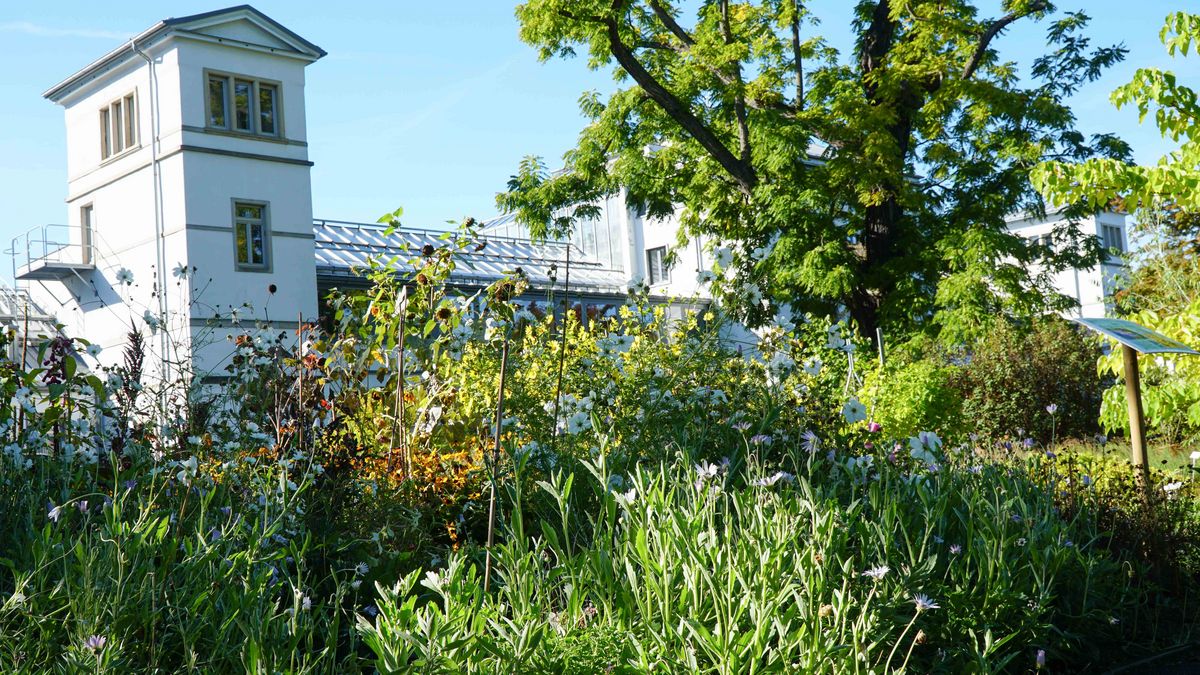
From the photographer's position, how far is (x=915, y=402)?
10781mm

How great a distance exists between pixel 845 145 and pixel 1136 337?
9.24m

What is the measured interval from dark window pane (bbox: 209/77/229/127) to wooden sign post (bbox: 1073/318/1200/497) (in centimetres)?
1867

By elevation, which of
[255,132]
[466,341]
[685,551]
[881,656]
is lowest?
[881,656]

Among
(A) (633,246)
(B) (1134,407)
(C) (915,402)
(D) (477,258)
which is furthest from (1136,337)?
(A) (633,246)

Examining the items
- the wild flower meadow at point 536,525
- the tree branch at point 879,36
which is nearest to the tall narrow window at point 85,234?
the tree branch at point 879,36

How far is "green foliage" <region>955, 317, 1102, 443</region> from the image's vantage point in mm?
13602

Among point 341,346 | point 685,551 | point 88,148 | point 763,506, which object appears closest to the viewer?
point 685,551

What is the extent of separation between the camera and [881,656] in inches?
123

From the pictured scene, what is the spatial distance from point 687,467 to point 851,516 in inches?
21.2

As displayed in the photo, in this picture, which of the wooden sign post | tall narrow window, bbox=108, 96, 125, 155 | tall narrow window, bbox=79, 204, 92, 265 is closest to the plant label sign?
the wooden sign post

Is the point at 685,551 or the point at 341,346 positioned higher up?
the point at 341,346

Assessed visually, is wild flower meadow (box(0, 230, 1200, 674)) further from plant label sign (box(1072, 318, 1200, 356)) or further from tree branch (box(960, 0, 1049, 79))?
tree branch (box(960, 0, 1049, 79))

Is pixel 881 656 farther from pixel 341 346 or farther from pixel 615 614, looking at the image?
pixel 341 346

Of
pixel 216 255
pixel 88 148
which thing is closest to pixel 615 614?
pixel 216 255
